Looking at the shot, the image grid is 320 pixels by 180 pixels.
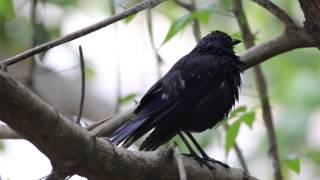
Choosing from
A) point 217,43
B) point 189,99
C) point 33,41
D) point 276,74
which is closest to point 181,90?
point 189,99

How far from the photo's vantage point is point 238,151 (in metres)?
3.96

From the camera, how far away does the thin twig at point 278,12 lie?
2.99 metres

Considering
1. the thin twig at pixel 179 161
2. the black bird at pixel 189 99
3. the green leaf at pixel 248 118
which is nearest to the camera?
the thin twig at pixel 179 161

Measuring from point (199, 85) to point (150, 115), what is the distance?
0.36 meters

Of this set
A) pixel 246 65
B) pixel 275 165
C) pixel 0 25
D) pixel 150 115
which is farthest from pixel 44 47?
pixel 0 25

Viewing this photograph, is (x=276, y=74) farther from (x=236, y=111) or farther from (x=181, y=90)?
(x=181, y=90)

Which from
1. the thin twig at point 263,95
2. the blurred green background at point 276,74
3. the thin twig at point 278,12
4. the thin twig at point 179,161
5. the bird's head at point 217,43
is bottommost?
the blurred green background at point 276,74

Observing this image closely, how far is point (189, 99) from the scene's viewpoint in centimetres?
312

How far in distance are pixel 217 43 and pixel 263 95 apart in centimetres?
63

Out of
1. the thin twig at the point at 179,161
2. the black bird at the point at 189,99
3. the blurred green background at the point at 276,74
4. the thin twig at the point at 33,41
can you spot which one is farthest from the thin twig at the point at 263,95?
the thin twig at the point at 179,161

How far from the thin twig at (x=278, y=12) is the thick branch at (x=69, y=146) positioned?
931mm

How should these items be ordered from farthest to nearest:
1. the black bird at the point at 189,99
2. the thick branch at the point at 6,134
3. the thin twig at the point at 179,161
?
the thick branch at the point at 6,134 < the black bird at the point at 189,99 < the thin twig at the point at 179,161

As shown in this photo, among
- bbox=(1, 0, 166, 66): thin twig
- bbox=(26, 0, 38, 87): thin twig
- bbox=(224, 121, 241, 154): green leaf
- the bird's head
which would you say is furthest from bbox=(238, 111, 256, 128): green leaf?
bbox=(26, 0, 38, 87): thin twig

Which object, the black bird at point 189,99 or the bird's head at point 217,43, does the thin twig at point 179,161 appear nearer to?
the black bird at point 189,99
